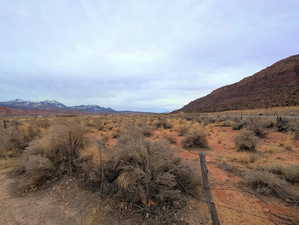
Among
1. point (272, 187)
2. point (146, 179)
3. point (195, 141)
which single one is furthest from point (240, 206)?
point (195, 141)

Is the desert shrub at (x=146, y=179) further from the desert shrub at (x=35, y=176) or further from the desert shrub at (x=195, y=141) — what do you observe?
the desert shrub at (x=195, y=141)

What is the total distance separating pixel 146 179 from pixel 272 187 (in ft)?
11.4

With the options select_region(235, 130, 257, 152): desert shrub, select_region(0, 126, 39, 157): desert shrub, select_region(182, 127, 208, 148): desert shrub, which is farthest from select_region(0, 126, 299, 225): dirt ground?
select_region(182, 127, 208, 148): desert shrub

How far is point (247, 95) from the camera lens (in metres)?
65.2

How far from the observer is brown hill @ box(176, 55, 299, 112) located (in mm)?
49688

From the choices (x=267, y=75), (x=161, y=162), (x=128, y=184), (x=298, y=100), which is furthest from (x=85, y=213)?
(x=267, y=75)

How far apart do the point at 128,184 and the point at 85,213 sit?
44.3 inches

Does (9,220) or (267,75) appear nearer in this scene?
(9,220)

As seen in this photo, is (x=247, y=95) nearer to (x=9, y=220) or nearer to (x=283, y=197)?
(x=283, y=197)

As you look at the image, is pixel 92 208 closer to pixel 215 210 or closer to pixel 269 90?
pixel 215 210

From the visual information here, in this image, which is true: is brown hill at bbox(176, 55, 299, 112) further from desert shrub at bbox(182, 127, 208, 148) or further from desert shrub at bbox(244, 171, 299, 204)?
desert shrub at bbox(244, 171, 299, 204)

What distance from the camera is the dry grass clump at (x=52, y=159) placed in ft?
15.7

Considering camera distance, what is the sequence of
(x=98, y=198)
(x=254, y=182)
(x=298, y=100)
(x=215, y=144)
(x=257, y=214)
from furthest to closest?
(x=298, y=100)
(x=215, y=144)
(x=254, y=182)
(x=98, y=198)
(x=257, y=214)

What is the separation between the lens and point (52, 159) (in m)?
5.37
